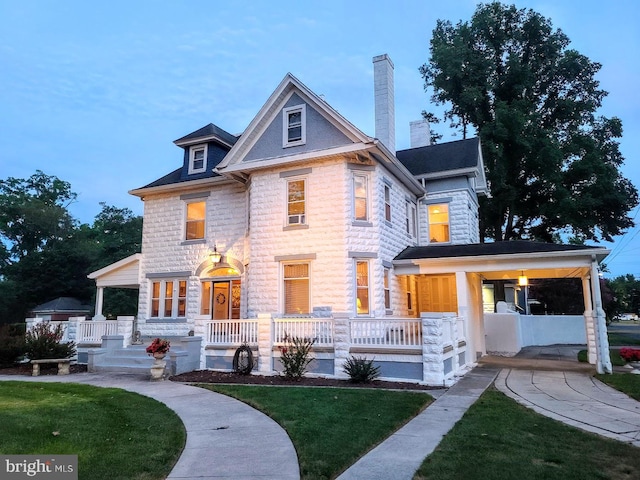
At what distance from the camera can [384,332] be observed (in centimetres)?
1155

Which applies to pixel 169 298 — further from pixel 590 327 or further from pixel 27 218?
pixel 27 218

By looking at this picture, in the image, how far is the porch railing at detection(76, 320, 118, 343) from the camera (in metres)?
15.5

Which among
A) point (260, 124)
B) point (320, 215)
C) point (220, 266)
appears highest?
point (260, 124)

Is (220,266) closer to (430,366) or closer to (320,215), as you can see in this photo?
(320,215)

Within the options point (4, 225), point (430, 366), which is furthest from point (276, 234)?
point (4, 225)

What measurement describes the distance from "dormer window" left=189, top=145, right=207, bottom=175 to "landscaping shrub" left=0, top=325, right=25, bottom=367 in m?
8.50

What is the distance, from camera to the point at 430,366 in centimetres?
1074

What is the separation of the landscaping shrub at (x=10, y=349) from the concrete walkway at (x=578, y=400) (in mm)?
14396

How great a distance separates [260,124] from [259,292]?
19.3 feet

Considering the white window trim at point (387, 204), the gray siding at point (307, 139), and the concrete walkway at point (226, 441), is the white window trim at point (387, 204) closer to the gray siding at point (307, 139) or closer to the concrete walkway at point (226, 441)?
the gray siding at point (307, 139)

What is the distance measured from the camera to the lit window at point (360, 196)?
1450cm

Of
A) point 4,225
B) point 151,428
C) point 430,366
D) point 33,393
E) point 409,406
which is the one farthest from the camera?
point 4,225

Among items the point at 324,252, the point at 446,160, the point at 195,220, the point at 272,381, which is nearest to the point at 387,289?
the point at 324,252

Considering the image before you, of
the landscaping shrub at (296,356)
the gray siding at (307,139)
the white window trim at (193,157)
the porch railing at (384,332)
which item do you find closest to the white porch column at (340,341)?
the porch railing at (384,332)
